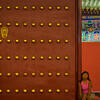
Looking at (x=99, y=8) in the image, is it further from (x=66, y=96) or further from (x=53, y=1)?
(x=66, y=96)

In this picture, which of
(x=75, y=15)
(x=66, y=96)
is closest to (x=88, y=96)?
(x=66, y=96)

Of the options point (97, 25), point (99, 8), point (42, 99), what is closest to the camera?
point (42, 99)

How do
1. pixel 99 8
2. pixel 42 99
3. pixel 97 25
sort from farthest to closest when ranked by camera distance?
pixel 97 25 → pixel 99 8 → pixel 42 99

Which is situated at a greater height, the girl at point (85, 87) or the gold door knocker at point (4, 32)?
the gold door knocker at point (4, 32)

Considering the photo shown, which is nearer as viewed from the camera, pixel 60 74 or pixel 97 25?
pixel 60 74

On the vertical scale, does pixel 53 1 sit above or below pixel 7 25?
above

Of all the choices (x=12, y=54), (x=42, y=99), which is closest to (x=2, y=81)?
(x=12, y=54)

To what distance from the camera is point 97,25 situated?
4676 millimetres

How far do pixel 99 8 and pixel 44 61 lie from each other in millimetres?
2818

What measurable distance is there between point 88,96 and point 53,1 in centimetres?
126

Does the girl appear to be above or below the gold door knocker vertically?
below

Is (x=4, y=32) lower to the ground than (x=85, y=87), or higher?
higher

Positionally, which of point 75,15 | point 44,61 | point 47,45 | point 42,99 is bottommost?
point 42,99

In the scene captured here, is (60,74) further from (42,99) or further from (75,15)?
(75,15)
